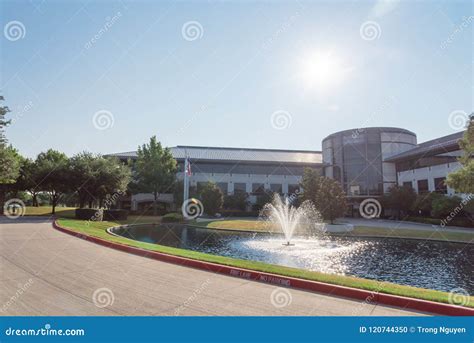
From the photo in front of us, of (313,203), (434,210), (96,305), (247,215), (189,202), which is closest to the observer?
(96,305)

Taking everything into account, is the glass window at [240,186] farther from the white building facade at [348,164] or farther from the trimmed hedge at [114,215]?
the trimmed hedge at [114,215]

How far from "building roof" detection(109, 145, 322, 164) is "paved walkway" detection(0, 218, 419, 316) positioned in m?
49.9

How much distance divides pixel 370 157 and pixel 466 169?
3175 cm

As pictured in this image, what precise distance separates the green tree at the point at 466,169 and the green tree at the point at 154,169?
3910cm

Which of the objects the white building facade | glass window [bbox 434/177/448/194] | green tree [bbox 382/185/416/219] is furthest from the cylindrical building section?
glass window [bbox 434/177/448/194]

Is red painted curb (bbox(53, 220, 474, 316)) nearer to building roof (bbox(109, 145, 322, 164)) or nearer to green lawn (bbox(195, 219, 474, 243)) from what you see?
green lawn (bbox(195, 219, 474, 243))

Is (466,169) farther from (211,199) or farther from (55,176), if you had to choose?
(55,176)

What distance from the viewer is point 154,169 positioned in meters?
47.5

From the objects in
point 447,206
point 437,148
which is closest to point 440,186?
point 437,148

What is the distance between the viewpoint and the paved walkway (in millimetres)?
5477

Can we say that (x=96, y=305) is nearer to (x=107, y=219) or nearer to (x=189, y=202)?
(x=107, y=219)
